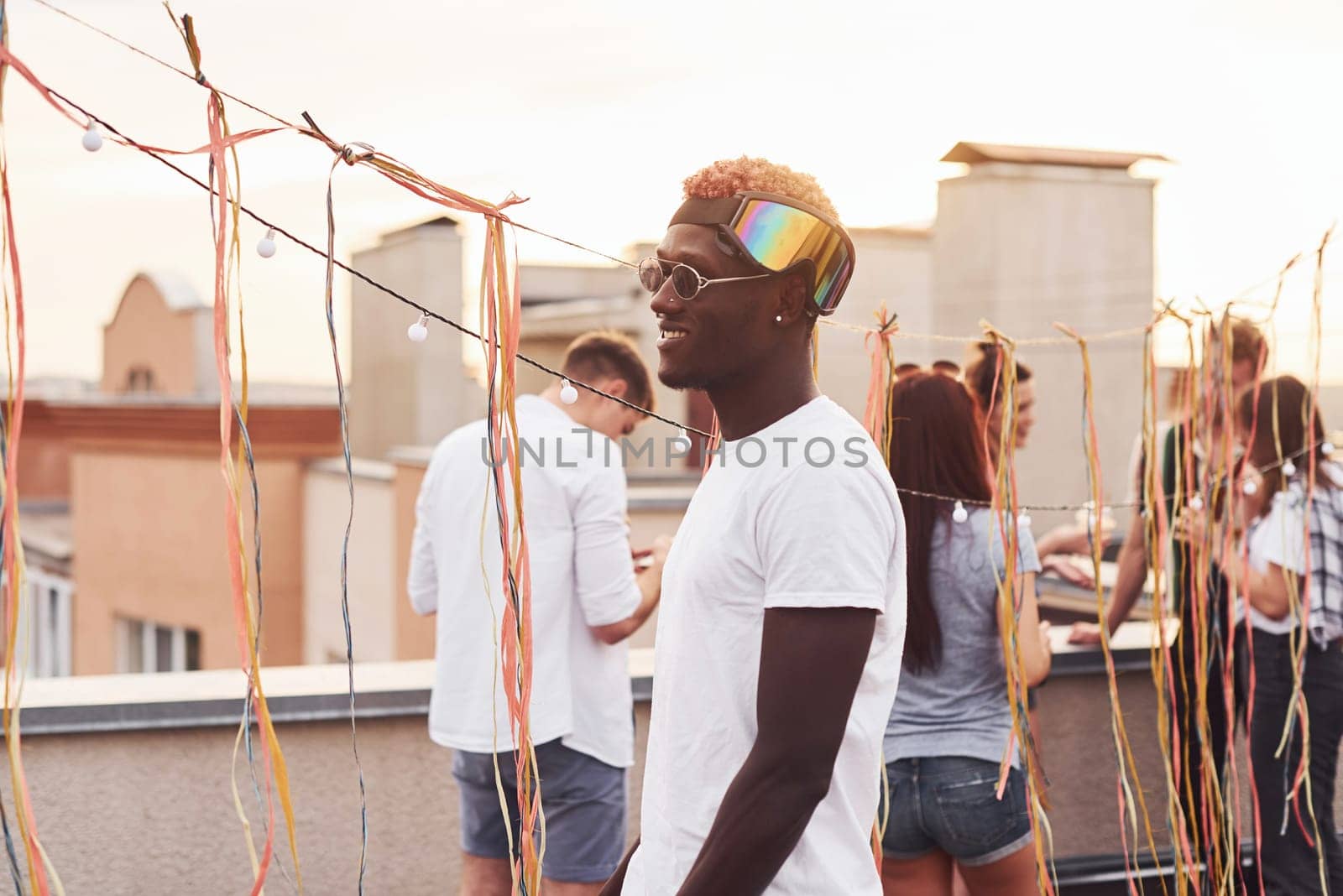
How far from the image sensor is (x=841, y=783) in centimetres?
139

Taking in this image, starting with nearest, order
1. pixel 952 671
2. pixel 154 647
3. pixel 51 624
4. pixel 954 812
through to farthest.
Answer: pixel 954 812
pixel 952 671
pixel 154 647
pixel 51 624

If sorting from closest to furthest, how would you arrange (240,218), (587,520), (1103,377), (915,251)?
(240,218)
(587,520)
(1103,377)
(915,251)

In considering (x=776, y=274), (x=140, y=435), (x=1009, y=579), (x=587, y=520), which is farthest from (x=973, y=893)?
(x=140, y=435)

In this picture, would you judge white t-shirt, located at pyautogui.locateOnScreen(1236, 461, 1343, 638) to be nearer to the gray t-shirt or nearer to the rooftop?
the gray t-shirt

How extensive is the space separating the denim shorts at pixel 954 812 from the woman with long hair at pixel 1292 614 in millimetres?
1050

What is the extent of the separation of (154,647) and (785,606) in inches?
593

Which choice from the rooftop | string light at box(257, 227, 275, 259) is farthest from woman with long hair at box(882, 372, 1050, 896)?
the rooftop

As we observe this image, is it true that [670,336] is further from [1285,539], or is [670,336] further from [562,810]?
[1285,539]

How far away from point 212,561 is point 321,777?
11428mm

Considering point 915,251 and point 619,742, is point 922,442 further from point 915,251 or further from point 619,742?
point 915,251

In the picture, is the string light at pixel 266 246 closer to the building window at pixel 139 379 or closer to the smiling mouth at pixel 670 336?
the smiling mouth at pixel 670 336

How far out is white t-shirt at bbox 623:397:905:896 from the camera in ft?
4.29

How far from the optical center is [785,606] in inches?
51.1

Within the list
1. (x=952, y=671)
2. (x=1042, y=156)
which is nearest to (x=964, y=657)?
(x=952, y=671)
